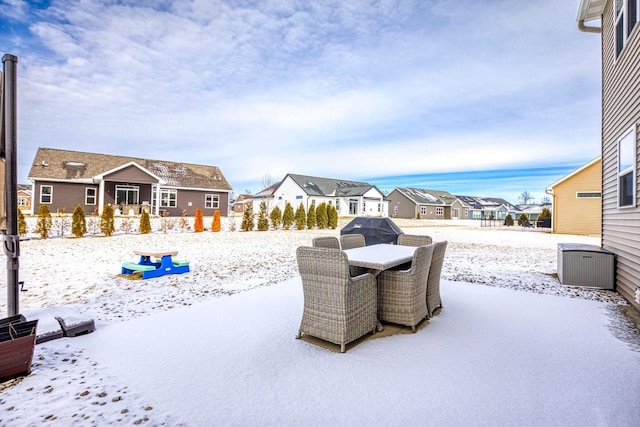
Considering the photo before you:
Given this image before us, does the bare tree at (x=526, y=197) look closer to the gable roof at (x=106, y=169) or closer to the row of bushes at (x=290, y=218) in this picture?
the row of bushes at (x=290, y=218)

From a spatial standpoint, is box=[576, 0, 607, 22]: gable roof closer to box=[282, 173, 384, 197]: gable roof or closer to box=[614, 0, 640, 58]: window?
box=[614, 0, 640, 58]: window

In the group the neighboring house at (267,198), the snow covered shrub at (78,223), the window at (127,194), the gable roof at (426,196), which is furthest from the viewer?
the gable roof at (426,196)

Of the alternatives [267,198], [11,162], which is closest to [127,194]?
[267,198]

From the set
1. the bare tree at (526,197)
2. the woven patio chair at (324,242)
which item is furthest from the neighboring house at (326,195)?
the bare tree at (526,197)

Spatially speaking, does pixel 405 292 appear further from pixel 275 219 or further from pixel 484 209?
pixel 484 209

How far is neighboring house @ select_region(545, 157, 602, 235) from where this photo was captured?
17.3m

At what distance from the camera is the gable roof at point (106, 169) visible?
802 inches

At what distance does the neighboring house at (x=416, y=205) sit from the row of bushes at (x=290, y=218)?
909 inches

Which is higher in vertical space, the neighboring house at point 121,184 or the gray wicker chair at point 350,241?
the neighboring house at point 121,184

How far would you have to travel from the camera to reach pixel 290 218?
19.0 meters

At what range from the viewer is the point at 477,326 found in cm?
353

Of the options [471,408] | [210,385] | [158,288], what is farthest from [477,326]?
[158,288]

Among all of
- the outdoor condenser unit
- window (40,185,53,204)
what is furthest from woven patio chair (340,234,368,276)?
window (40,185,53,204)

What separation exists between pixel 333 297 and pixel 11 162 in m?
3.08
